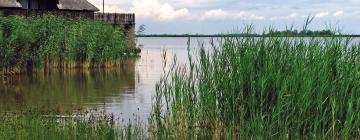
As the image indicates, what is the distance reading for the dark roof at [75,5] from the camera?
45.0 m

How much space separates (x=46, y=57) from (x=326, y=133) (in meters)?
25.3

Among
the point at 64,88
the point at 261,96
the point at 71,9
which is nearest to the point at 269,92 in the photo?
the point at 261,96

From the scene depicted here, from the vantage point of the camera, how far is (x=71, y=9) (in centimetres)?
4553

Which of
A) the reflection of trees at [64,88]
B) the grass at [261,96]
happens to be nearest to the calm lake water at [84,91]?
the reflection of trees at [64,88]

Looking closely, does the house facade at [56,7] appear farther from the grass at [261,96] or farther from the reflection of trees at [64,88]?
the grass at [261,96]

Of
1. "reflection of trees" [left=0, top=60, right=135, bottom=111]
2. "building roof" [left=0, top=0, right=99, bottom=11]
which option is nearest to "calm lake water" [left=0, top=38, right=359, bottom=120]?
"reflection of trees" [left=0, top=60, right=135, bottom=111]

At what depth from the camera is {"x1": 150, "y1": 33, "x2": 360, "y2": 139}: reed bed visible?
9211 millimetres

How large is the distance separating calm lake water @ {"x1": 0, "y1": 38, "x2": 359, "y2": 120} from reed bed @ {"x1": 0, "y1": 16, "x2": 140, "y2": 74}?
862 millimetres

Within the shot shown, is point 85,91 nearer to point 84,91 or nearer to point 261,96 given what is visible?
point 84,91

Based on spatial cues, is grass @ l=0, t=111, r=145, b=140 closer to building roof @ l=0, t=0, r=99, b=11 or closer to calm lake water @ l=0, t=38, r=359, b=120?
calm lake water @ l=0, t=38, r=359, b=120

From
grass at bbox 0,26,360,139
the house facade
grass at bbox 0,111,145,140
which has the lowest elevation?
grass at bbox 0,111,145,140

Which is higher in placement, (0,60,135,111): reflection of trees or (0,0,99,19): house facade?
(0,0,99,19): house facade

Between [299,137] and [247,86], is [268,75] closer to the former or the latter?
[247,86]

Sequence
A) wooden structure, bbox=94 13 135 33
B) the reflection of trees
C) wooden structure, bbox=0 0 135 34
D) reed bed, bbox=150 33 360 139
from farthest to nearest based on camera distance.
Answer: wooden structure, bbox=94 13 135 33
wooden structure, bbox=0 0 135 34
the reflection of trees
reed bed, bbox=150 33 360 139
